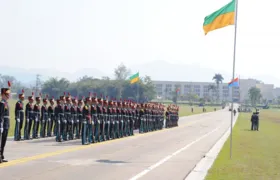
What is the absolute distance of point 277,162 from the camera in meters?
17.5

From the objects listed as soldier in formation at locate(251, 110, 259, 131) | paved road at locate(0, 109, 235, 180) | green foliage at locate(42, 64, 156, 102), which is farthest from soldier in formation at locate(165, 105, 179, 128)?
green foliage at locate(42, 64, 156, 102)

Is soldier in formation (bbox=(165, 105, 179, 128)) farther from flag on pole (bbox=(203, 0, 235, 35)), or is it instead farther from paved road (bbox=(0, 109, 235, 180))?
flag on pole (bbox=(203, 0, 235, 35))

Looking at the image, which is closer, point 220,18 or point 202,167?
point 202,167

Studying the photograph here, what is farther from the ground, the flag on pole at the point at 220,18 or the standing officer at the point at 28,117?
the flag on pole at the point at 220,18

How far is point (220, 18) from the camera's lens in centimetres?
1784

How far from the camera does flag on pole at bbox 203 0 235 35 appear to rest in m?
17.6

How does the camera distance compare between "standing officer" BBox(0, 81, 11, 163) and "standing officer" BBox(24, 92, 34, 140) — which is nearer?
"standing officer" BBox(0, 81, 11, 163)

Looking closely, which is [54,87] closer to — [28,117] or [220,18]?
[28,117]

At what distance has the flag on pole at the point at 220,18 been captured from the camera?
17609 millimetres

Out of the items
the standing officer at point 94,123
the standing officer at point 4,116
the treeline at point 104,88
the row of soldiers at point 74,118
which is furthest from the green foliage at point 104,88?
the standing officer at point 4,116

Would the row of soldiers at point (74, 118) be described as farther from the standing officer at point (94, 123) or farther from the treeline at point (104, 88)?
the treeline at point (104, 88)

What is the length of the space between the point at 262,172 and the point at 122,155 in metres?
4.78

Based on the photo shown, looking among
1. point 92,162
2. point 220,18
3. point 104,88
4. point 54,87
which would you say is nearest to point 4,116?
point 92,162

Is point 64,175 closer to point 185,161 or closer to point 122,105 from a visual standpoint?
A: point 185,161
